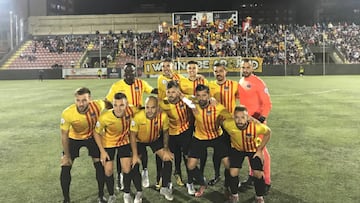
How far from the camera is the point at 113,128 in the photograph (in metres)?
5.52

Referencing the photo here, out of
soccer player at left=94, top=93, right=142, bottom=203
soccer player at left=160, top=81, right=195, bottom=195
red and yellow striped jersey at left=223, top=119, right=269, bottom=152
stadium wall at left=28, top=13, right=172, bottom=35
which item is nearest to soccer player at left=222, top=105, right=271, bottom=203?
red and yellow striped jersey at left=223, top=119, right=269, bottom=152

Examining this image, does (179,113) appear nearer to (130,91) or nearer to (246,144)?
(130,91)

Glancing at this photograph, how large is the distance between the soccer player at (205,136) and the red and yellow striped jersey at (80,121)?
1.42 m

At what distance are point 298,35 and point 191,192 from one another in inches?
1784

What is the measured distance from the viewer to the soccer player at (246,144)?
5410 mm

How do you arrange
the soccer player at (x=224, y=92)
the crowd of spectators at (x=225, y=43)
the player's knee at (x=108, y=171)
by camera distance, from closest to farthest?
the player's knee at (x=108, y=171), the soccer player at (x=224, y=92), the crowd of spectators at (x=225, y=43)

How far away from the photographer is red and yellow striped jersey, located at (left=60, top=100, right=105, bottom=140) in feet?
18.0

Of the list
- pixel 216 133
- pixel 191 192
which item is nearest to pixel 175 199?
pixel 191 192

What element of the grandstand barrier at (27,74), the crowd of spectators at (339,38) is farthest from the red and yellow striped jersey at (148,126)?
the crowd of spectators at (339,38)

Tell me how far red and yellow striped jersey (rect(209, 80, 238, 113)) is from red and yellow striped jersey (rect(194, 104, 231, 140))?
37 centimetres

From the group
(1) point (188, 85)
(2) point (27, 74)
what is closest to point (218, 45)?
(2) point (27, 74)

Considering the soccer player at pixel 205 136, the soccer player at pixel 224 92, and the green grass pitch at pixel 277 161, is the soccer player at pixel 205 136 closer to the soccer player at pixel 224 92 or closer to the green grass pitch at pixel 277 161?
the soccer player at pixel 224 92

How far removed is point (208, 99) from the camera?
5.72 m

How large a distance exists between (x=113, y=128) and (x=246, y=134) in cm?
183
